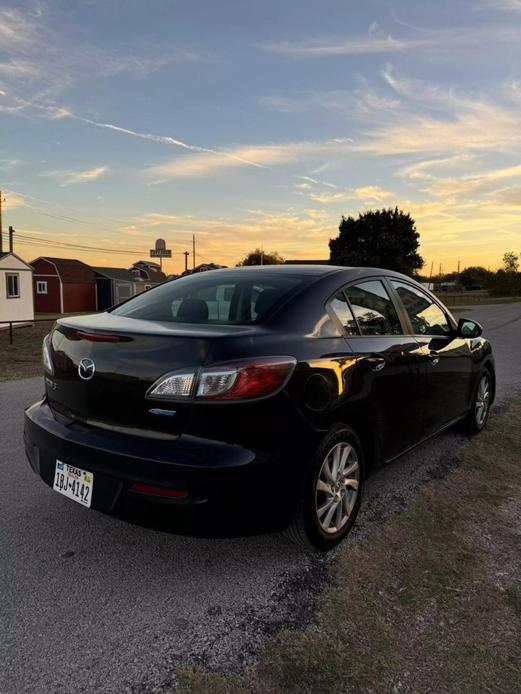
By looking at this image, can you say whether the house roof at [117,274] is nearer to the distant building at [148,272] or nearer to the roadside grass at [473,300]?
the distant building at [148,272]

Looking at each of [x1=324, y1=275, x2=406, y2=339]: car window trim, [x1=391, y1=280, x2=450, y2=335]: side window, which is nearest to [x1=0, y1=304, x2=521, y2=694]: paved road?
[x1=324, y1=275, x2=406, y2=339]: car window trim

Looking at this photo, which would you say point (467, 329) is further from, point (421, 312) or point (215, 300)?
point (215, 300)

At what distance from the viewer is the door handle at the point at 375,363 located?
3018 millimetres

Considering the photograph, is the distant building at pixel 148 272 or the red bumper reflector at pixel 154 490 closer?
the red bumper reflector at pixel 154 490

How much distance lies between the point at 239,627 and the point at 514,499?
2297 millimetres

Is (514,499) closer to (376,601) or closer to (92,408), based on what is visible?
(376,601)

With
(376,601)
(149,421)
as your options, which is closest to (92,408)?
(149,421)

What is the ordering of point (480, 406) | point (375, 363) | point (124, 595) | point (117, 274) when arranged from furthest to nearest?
1. point (117, 274)
2. point (480, 406)
3. point (375, 363)
4. point (124, 595)

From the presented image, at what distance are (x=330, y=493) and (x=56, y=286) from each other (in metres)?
52.2

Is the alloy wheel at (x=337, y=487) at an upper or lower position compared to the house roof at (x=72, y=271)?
lower

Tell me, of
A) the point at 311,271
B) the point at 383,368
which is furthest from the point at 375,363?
the point at 311,271

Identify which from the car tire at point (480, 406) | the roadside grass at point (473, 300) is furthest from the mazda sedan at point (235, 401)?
the roadside grass at point (473, 300)

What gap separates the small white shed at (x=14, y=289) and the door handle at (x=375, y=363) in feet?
75.7

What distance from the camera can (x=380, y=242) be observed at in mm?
53438
